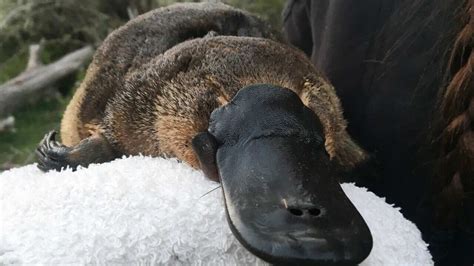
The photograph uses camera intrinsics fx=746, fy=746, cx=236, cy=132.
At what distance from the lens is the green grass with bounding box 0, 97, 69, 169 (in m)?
3.32

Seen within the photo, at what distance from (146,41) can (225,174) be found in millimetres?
457

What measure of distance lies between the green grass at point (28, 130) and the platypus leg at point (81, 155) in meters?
2.17

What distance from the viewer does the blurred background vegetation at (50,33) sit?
3568 mm

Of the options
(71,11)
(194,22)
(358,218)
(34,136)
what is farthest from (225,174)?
(71,11)

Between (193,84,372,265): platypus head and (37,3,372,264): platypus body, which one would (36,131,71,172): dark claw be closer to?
(37,3,372,264): platypus body

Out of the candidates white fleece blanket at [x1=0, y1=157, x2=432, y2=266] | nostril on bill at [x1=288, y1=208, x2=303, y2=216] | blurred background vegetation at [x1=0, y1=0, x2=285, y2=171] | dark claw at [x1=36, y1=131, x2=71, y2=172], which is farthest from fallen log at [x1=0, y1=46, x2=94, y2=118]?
nostril on bill at [x1=288, y1=208, x2=303, y2=216]

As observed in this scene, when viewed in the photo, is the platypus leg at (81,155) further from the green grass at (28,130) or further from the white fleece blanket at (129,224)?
the green grass at (28,130)

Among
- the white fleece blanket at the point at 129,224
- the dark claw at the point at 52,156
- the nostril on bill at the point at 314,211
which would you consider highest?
the nostril on bill at the point at 314,211

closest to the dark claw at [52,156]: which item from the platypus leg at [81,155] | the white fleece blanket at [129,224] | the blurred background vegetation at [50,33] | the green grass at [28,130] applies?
the platypus leg at [81,155]

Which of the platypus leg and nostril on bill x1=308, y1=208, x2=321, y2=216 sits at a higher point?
nostril on bill x1=308, y1=208, x2=321, y2=216

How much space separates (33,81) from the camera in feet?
12.1

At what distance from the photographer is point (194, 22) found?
A: 3.98 feet

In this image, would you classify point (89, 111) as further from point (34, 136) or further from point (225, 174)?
point (34, 136)

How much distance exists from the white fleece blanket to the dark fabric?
328 mm
